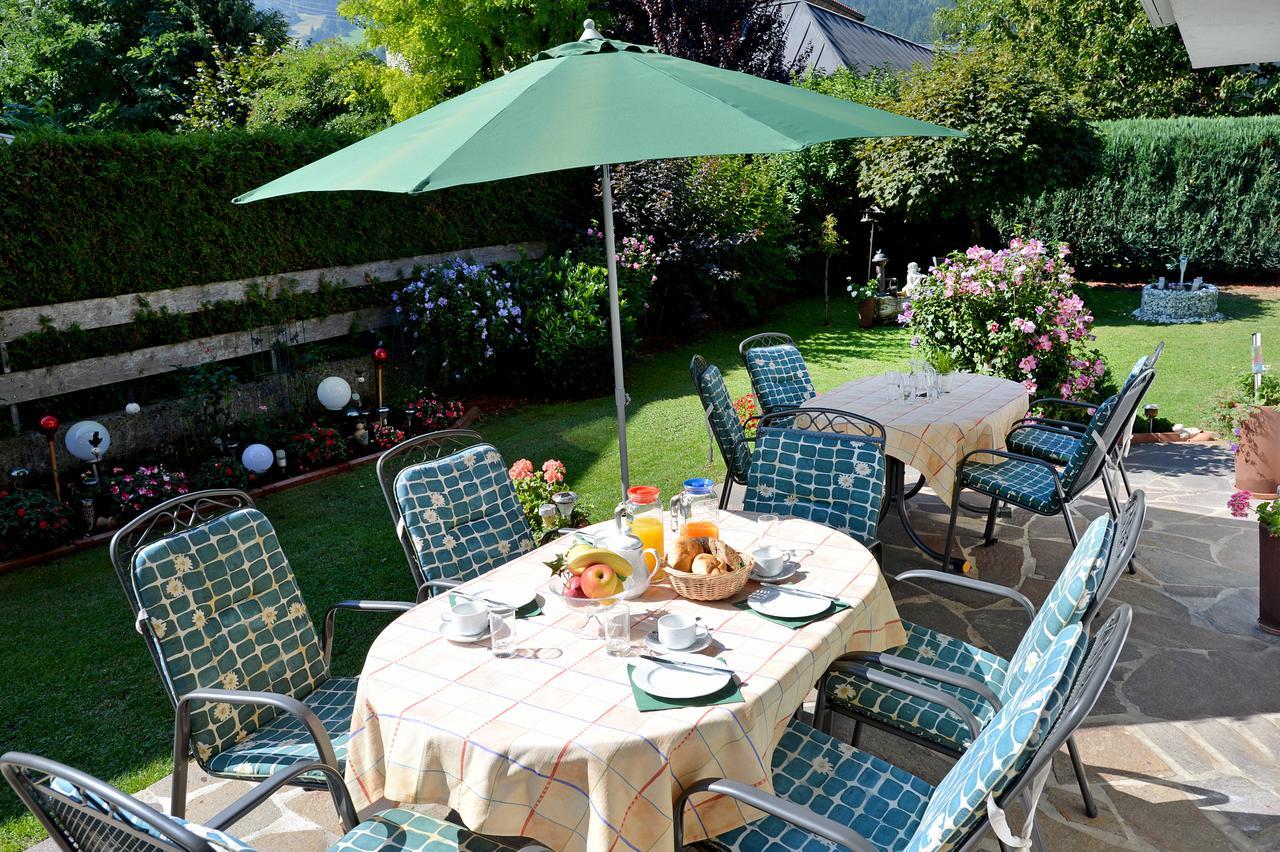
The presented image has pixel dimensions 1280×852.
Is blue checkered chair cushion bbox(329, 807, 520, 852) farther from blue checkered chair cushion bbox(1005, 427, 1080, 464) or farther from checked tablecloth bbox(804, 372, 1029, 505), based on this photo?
blue checkered chair cushion bbox(1005, 427, 1080, 464)

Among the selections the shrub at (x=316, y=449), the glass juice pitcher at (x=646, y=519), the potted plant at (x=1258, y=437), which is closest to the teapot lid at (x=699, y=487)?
the glass juice pitcher at (x=646, y=519)

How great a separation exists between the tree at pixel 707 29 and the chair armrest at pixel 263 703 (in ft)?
41.8

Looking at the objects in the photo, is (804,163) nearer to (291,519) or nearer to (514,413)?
(514,413)

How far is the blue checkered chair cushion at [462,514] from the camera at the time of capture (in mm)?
3354

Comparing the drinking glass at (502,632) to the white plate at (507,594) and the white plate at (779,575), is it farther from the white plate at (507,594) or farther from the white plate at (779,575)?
the white plate at (779,575)

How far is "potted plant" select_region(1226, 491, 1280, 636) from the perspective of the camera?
3.89 metres

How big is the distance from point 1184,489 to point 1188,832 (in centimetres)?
375

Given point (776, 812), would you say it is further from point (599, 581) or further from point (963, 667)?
point (963, 667)

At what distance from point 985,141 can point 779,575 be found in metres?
10.9

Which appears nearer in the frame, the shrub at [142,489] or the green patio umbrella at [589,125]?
the green patio umbrella at [589,125]

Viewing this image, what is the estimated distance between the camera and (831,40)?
24.8 meters

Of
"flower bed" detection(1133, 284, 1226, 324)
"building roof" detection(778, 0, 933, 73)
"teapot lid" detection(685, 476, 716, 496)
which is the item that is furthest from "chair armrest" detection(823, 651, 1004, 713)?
"building roof" detection(778, 0, 933, 73)

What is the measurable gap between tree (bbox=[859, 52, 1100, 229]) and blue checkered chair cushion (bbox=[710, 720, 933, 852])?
437 inches

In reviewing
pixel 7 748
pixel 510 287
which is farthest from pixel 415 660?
pixel 510 287
